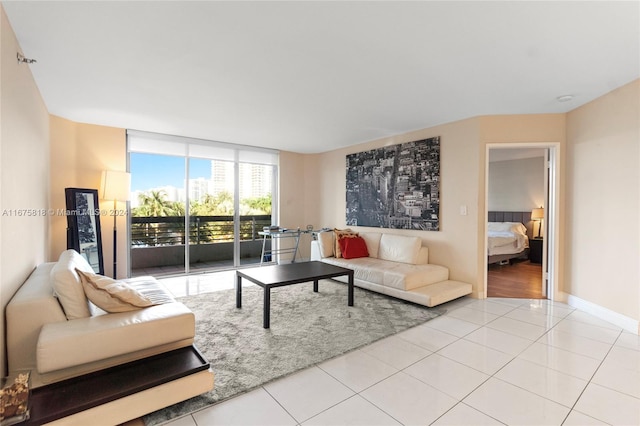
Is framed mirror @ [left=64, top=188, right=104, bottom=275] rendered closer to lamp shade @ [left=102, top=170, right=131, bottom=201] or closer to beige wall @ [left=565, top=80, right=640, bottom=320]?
lamp shade @ [left=102, top=170, right=131, bottom=201]

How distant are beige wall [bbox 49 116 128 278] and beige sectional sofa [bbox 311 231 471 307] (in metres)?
3.40

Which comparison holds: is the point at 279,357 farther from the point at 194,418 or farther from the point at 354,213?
the point at 354,213

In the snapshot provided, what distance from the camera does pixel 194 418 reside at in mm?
1724

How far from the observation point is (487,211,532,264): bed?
6.00m

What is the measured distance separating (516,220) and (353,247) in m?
4.92

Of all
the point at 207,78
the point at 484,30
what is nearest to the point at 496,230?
the point at 484,30

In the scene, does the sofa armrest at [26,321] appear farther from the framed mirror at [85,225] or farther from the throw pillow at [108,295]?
the framed mirror at [85,225]

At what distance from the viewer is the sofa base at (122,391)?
147 cm

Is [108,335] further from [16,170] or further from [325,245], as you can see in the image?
[325,245]

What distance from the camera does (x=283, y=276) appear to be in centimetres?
340

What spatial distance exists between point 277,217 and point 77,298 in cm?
466

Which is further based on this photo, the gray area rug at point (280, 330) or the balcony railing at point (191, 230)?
the balcony railing at point (191, 230)

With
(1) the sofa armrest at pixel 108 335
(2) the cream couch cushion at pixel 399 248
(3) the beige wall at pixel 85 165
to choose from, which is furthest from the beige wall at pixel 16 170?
(2) the cream couch cushion at pixel 399 248

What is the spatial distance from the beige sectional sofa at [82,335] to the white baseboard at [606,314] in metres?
4.01
